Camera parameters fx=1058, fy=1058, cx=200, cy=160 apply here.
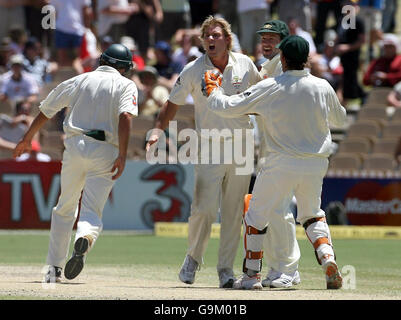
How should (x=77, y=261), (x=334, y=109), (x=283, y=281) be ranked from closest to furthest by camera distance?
(x=334, y=109), (x=77, y=261), (x=283, y=281)

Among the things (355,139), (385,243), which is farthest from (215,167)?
(355,139)

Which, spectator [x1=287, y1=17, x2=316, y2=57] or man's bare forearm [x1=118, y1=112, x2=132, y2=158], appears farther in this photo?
spectator [x1=287, y1=17, x2=316, y2=57]

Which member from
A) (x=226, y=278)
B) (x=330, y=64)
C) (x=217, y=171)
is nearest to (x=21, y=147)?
(x=217, y=171)

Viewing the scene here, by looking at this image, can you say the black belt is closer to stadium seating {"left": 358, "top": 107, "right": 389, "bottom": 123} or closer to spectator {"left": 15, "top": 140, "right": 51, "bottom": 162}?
spectator {"left": 15, "top": 140, "right": 51, "bottom": 162}

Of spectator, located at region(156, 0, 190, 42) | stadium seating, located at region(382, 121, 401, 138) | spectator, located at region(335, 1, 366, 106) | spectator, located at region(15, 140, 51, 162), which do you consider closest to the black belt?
spectator, located at region(15, 140, 51, 162)

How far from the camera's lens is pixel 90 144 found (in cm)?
991

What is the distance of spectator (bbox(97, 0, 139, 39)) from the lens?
21781 millimetres

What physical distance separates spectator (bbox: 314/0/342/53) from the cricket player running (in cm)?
1348

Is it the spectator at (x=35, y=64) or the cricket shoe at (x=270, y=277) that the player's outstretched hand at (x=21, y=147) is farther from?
the spectator at (x=35, y=64)

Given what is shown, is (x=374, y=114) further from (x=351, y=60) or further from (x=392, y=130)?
(x=351, y=60)

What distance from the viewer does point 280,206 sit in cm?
938

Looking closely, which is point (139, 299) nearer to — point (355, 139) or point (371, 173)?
point (371, 173)

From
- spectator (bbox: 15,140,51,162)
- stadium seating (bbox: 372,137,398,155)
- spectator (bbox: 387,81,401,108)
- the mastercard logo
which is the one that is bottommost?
the mastercard logo

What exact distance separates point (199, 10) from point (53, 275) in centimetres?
1395
